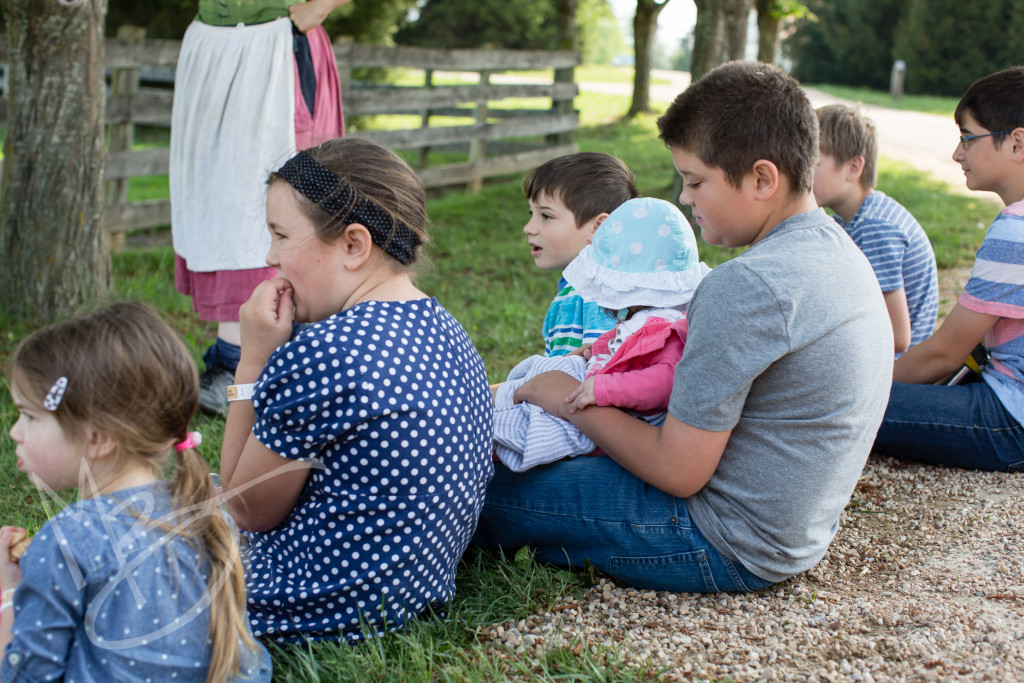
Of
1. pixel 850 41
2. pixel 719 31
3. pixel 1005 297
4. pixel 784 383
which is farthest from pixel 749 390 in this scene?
pixel 850 41

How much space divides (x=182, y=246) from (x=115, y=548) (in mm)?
2720

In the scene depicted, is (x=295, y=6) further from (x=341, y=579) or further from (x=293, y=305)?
(x=341, y=579)

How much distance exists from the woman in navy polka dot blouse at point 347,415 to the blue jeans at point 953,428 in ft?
5.77

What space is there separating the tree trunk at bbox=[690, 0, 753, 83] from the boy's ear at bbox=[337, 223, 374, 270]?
602 centimetres

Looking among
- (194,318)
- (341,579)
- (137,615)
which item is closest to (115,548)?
(137,615)

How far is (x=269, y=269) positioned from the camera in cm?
416

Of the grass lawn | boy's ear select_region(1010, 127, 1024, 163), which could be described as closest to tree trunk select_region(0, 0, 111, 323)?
the grass lawn

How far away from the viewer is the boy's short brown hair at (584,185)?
3260mm

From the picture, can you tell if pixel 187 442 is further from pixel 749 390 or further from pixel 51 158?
pixel 51 158

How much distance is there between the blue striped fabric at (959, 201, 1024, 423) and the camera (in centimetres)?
300

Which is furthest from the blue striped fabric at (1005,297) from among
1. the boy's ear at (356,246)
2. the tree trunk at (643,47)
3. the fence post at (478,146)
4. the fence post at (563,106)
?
the tree trunk at (643,47)

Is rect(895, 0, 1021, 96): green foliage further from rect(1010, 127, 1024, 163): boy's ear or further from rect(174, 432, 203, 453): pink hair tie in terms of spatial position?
rect(174, 432, 203, 453): pink hair tie

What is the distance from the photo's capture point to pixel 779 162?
2264mm

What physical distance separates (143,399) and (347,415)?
0.43 m
